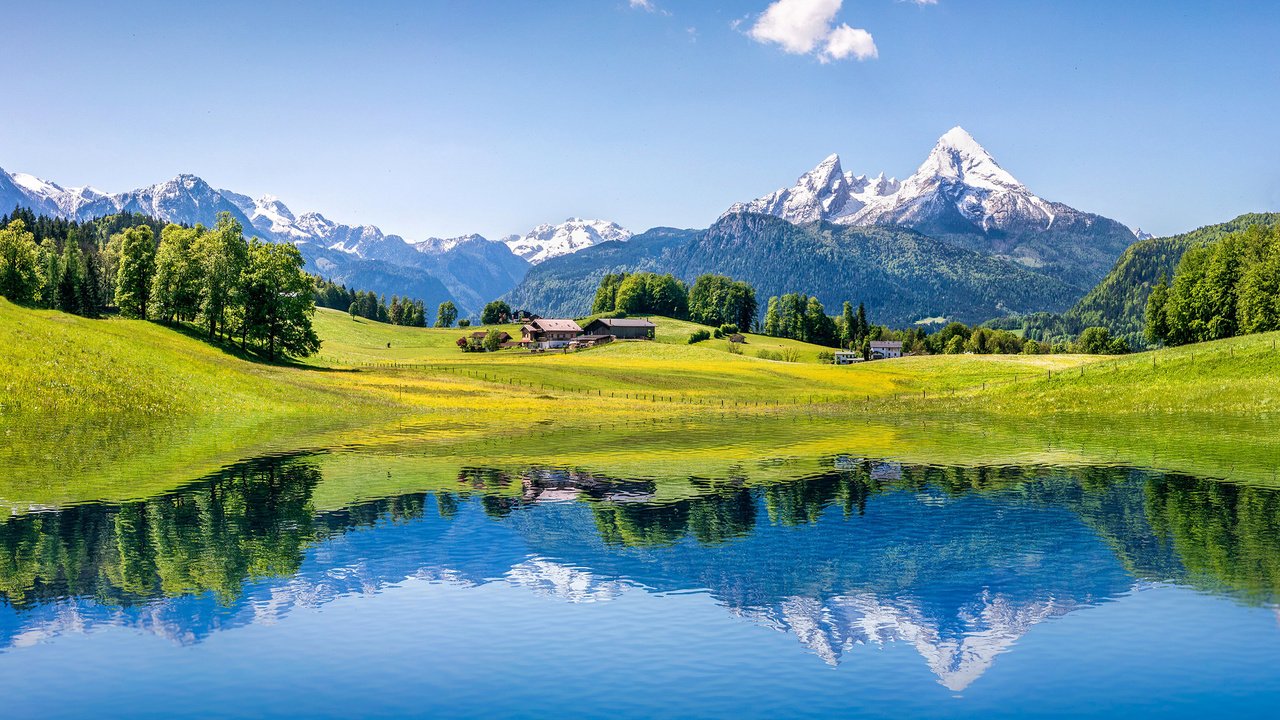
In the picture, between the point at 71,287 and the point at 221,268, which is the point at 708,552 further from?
the point at 71,287

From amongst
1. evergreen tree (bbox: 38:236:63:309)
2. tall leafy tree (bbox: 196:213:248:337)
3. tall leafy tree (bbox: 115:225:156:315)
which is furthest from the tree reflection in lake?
evergreen tree (bbox: 38:236:63:309)

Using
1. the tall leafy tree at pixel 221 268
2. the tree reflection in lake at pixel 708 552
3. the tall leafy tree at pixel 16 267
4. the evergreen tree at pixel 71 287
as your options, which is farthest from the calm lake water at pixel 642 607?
the evergreen tree at pixel 71 287

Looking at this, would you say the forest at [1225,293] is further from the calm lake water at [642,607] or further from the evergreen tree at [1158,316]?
the calm lake water at [642,607]

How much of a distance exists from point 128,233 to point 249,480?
109 meters

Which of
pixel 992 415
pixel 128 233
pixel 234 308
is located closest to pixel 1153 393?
pixel 992 415

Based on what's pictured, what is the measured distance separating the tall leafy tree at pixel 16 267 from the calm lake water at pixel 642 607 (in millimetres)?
130157

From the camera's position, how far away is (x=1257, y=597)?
82.3 feet

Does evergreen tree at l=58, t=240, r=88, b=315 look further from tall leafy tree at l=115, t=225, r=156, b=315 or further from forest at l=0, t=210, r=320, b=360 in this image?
tall leafy tree at l=115, t=225, r=156, b=315

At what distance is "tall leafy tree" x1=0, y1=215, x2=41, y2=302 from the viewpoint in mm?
143250

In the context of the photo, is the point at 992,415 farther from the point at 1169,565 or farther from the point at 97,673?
the point at 97,673

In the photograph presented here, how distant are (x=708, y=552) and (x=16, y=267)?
153 metres

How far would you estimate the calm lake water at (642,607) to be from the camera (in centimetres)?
1927

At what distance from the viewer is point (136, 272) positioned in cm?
13150

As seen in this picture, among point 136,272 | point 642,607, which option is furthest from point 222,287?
point 642,607
